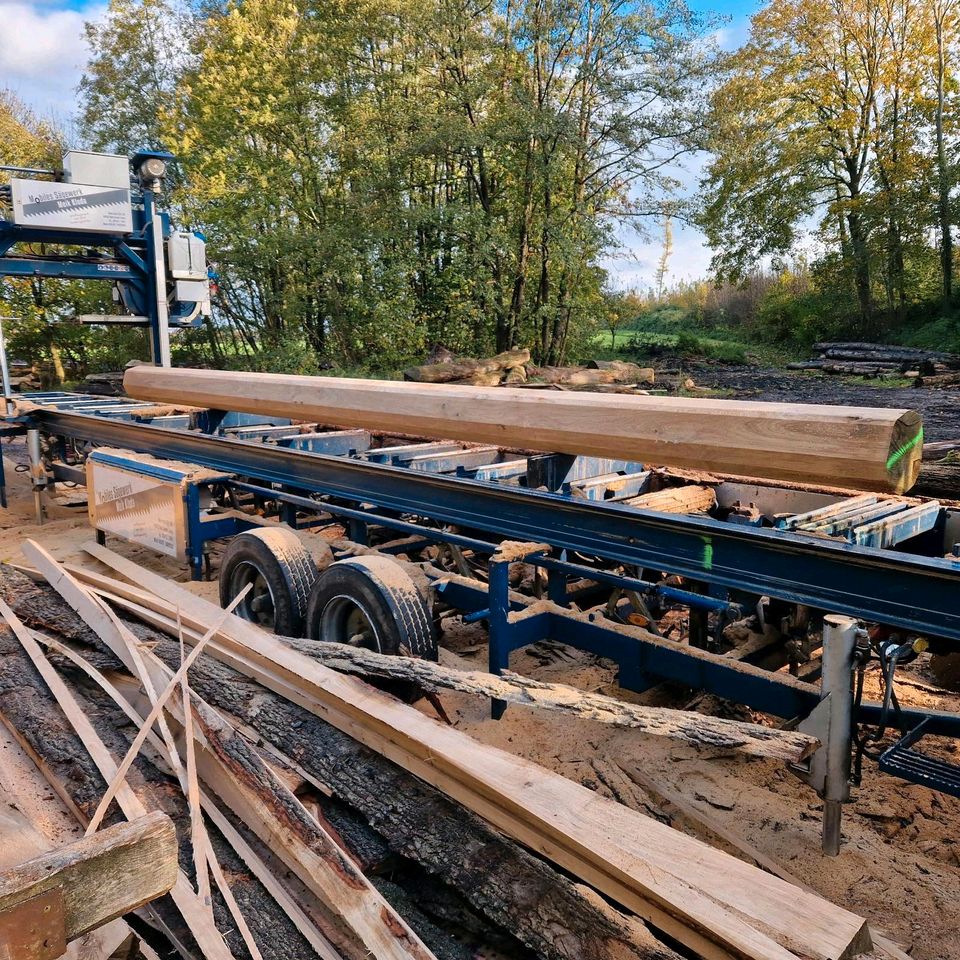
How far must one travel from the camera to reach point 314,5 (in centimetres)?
1689

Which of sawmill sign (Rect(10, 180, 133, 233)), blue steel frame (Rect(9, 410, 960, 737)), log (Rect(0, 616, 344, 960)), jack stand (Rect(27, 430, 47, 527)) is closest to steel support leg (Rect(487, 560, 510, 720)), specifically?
blue steel frame (Rect(9, 410, 960, 737))

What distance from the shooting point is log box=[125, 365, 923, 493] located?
2516 millimetres

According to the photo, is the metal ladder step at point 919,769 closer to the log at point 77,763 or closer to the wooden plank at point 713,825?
the wooden plank at point 713,825

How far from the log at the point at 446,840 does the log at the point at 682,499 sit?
1824mm

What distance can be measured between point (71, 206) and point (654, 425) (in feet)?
22.4

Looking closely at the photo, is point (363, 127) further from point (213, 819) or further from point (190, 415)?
point (213, 819)

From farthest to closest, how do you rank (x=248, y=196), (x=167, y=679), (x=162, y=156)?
(x=248, y=196)
(x=162, y=156)
(x=167, y=679)

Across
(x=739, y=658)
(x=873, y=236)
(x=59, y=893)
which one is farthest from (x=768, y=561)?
(x=873, y=236)

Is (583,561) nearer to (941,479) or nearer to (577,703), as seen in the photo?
(577,703)

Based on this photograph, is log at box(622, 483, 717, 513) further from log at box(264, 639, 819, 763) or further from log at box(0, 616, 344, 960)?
log at box(0, 616, 344, 960)

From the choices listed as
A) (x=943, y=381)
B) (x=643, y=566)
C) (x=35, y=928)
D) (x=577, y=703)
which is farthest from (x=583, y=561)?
(x=943, y=381)

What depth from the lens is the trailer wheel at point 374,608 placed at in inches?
140

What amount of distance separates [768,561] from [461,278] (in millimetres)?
14830

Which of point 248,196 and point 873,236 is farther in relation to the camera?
point 873,236
